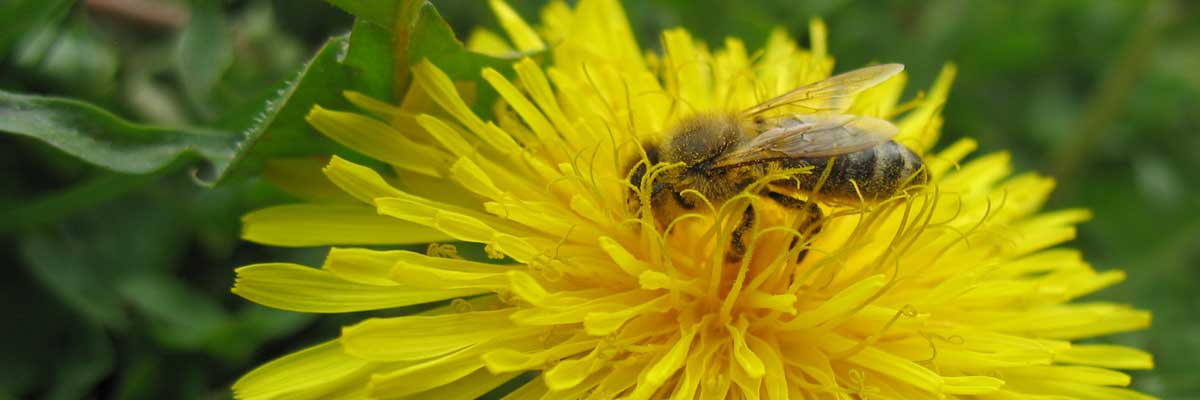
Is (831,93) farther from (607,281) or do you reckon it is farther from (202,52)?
(202,52)

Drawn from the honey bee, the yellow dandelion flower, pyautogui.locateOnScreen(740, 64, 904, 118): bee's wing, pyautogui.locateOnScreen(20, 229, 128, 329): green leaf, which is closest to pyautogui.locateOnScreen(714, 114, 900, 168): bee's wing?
the honey bee

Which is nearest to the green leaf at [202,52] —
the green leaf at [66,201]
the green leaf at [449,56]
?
the green leaf at [66,201]

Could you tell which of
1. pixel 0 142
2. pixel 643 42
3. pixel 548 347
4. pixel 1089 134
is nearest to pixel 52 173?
pixel 0 142

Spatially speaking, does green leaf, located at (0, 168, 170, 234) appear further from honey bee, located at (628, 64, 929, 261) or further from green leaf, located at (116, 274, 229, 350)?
honey bee, located at (628, 64, 929, 261)

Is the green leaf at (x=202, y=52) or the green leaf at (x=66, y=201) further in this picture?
the green leaf at (x=202, y=52)

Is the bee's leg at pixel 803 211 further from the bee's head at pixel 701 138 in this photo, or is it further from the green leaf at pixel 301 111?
the green leaf at pixel 301 111

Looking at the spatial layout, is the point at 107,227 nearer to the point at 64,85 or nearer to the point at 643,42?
the point at 64,85

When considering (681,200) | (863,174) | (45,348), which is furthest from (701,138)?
(45,348)
